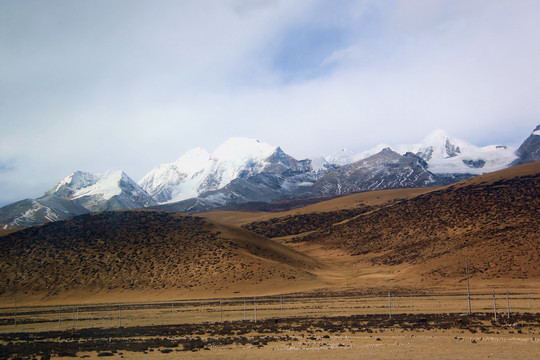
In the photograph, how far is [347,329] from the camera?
32562mm

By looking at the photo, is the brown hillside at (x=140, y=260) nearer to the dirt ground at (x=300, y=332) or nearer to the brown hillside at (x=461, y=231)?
the dirt ground at (x=300, y=332)

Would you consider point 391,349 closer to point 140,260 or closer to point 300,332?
point 300,332

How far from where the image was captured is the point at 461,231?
291ft

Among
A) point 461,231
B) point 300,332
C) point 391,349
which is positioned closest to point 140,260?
point 300,332

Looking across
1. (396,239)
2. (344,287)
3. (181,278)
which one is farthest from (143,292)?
(396,239)

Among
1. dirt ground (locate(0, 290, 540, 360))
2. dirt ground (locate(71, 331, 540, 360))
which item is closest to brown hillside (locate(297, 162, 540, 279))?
dirt ground (locate(0, 290, 540, 360))

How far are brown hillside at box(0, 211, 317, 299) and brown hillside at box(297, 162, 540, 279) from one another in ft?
64.3

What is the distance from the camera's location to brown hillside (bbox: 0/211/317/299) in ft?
238

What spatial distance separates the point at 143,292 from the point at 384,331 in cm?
4836

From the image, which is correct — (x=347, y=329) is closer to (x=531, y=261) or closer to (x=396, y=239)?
(x=531, y=261)

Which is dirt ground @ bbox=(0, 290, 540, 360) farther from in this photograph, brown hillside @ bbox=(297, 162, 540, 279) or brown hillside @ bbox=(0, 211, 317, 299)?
brown hillside @ bbox=(0, 211, 317, 299)

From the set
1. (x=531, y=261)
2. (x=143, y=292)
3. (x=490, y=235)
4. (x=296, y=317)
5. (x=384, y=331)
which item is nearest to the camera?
(x=384, y=331)

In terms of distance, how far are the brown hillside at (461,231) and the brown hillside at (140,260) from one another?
19.6m

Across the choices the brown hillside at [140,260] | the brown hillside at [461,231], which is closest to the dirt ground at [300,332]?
the brown hillside at [461,231]
